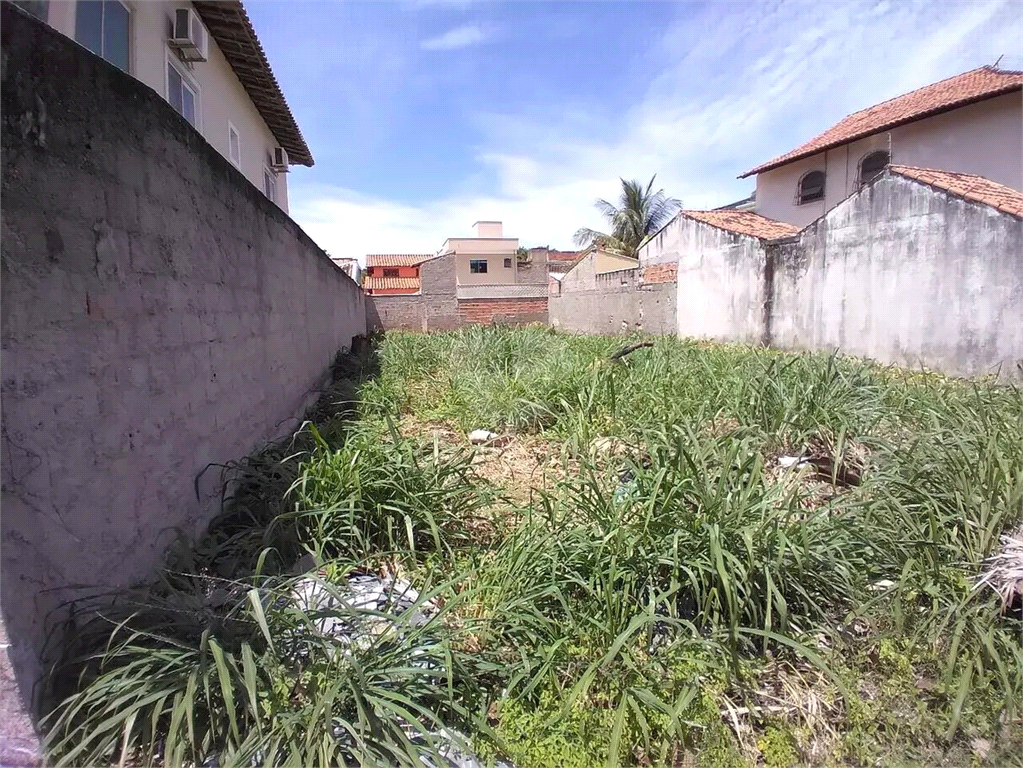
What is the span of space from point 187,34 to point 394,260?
3809cm

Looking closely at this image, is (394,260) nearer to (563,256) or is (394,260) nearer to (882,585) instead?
(563,256)

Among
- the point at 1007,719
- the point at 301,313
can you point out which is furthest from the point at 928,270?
the point at 301,313

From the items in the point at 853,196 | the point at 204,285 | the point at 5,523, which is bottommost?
the point at 5,523

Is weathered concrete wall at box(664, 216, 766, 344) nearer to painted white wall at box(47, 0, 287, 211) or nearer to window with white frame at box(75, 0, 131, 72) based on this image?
painted white wall at box(47, 0, 287, 211)

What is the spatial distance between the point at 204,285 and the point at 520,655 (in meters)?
2.16

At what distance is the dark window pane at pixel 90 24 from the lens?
13.5 feet

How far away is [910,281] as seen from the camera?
716cm

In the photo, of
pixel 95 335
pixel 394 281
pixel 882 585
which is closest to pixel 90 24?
pixel 95 335

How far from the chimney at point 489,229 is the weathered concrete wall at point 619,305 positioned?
19236 millimetres

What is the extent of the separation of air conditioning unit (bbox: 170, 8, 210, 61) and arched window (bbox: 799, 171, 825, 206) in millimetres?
15201

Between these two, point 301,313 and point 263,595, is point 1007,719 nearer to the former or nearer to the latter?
point 263,595

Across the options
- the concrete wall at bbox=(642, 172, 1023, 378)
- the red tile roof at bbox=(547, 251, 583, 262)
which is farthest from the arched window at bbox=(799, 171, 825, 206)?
the red tile roof at bbox=(547, 251, 583, 262)

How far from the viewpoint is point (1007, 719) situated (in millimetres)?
1616

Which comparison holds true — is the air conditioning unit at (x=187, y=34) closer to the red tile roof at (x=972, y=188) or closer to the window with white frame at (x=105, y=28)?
the window with white frame at (x=105, y=28)
